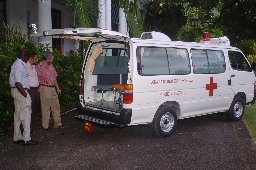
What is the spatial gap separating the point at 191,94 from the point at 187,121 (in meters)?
1.60

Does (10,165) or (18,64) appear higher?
(18,64)

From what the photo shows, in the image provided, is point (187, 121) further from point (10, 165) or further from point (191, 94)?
point (10, 165)

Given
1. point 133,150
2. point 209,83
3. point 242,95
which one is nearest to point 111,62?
point 133,150

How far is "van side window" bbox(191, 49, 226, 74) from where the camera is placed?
309 inches

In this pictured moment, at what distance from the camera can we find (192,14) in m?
32.2

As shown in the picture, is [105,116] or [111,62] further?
[111,62]

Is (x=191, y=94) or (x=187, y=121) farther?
(x=187, y=121)

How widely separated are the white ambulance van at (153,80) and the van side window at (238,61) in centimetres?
3

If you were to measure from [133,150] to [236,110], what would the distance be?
375cm

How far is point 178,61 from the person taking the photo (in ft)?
24.5

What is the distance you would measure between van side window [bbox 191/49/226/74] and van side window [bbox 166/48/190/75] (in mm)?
250

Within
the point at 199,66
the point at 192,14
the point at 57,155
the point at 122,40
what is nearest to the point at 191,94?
the point at 199,66

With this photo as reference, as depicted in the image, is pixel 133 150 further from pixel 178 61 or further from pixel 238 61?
pixel 238 61

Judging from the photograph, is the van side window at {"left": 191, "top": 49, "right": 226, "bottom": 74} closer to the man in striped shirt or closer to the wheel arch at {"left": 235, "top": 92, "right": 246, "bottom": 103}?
the wheel arch at {"left": 235, "top": 92, "right": 246, "bottom": 103}
